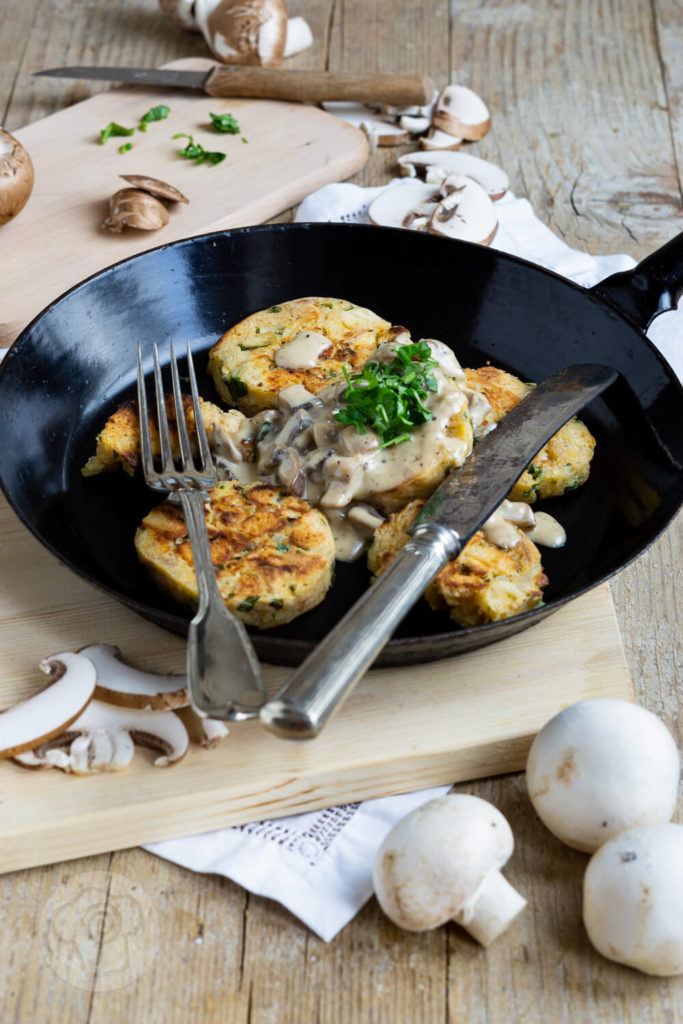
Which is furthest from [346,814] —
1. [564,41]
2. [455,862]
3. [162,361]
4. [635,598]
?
[564,41]

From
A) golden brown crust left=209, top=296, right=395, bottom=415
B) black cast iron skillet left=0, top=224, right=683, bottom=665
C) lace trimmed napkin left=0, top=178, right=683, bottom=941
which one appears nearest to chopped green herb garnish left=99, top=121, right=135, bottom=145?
black cast iron skillet left=0, top=224, right=683, bottom=665

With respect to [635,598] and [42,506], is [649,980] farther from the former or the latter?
[42,506]

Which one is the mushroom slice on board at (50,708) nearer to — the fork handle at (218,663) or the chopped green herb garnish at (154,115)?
the fork handle at (218,663)

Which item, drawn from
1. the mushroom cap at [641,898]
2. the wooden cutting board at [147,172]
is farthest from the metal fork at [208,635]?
the wooden cutting board at [147,172]

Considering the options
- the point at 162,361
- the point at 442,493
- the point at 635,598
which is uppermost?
the point at 442,493

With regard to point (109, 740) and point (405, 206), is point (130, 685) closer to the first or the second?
point (109, 740)

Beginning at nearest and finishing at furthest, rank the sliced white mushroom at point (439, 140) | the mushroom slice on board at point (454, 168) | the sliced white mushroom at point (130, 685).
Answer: the sliced white mushroom at point (130, 685)
the mushroom slice on board at point (454, 168)
the sliced white mushroom at point (439, 140)

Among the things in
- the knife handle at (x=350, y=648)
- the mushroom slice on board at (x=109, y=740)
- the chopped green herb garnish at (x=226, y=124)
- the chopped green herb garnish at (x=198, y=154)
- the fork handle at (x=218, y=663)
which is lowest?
the mushroom slice on board at (x=109, y=740)
